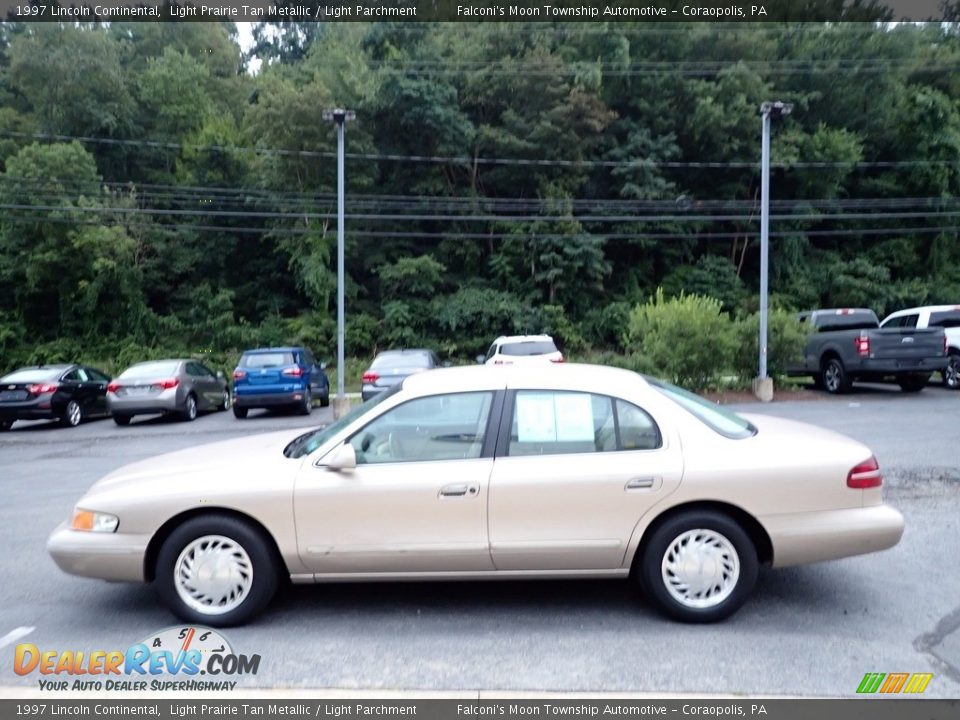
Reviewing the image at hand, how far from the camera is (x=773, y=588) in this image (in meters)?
5.59

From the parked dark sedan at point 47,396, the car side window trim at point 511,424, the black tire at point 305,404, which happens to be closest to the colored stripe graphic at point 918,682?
the car side window trim at point 511,424

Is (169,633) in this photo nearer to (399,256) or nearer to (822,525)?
(822,525)

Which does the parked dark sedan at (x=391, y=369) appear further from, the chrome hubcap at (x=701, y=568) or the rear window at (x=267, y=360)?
the chrome hubcap at (x=701, y=568)

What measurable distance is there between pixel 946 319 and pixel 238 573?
1938cm

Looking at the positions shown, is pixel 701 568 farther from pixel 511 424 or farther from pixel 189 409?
pixel 189 409

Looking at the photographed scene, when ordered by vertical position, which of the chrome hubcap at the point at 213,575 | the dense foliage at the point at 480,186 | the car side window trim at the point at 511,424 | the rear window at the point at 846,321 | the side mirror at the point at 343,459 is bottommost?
the chrome hubcap at the point at 213,575

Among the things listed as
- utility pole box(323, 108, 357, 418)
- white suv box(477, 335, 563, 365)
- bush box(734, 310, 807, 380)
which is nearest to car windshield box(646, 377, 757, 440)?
white suv box(477, 335, 563, 365)

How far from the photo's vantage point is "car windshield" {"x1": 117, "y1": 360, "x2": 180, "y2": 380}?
1814 cm

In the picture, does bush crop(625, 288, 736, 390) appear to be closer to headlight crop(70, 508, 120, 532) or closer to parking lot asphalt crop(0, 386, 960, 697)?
parking lot asphalt crop(0, 386, 960, 697)

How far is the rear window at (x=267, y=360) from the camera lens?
60.6ft

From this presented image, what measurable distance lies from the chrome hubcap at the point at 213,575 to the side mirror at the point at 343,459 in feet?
2.43

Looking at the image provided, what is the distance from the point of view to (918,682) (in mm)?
4219

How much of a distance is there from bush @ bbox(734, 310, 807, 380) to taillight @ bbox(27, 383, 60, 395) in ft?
49.9

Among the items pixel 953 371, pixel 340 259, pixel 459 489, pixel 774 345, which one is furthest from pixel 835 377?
pixel 459 489
